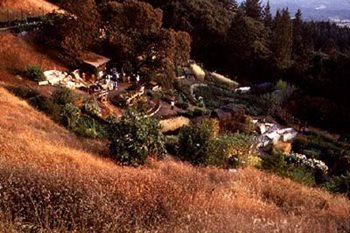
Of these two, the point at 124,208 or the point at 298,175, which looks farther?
the point at 298,175

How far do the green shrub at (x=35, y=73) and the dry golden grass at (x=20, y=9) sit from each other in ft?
27.5

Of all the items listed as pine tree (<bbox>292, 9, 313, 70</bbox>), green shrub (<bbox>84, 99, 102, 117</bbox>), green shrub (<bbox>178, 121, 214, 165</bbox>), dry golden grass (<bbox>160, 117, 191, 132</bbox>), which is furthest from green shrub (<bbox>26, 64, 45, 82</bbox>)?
pine tree (<bbox>292, 9, 313, 70</bbox>)

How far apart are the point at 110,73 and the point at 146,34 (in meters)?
3.72

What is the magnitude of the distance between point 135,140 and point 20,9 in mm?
25988

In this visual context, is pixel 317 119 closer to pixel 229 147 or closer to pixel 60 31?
pixel 60 31

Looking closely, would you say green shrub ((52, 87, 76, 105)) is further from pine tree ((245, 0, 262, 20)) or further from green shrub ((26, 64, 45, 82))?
pine tree ((245, 0, 262, 20))

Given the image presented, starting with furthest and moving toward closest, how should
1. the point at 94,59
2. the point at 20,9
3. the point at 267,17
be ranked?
the point at 267,17 → the point at 20,9 → the point at 94,59

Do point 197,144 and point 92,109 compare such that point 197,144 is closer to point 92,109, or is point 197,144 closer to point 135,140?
point 135,140

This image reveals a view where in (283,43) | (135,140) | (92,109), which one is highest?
(135,140)

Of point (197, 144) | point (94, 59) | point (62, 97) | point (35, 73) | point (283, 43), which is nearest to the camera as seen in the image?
point (197, 144)

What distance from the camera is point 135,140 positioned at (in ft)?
52.9

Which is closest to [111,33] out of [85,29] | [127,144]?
[85,29]

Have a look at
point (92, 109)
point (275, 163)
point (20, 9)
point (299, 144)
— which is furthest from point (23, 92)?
point (20, 9)

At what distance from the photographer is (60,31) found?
32.7 m
